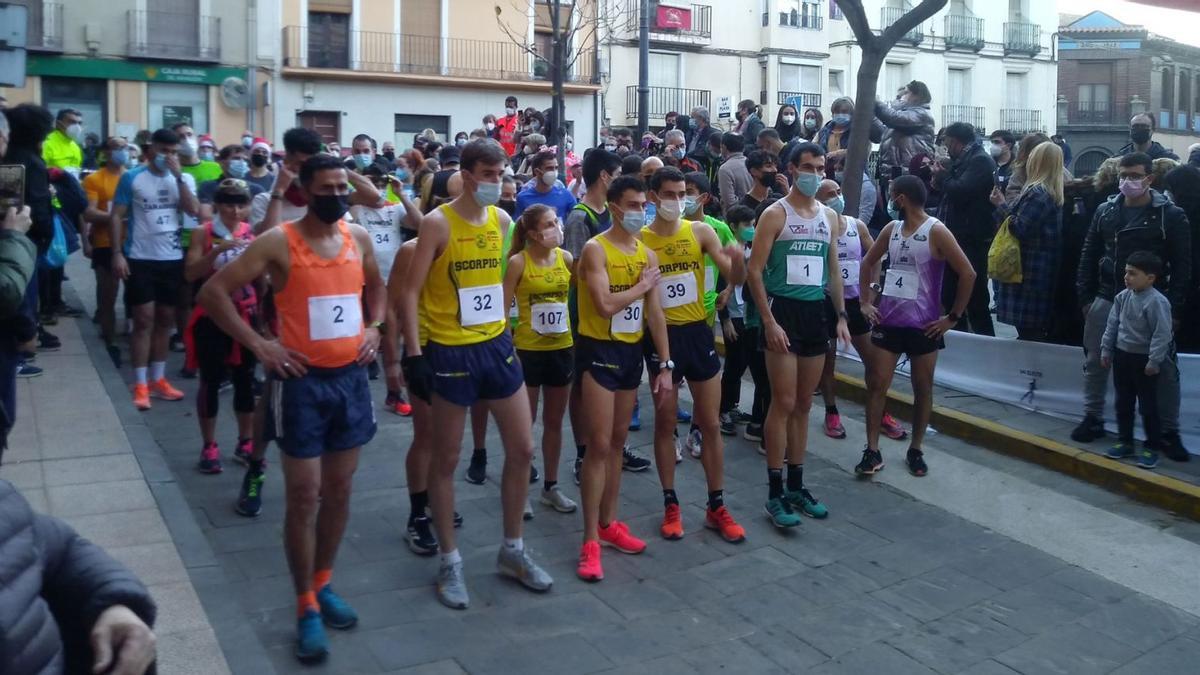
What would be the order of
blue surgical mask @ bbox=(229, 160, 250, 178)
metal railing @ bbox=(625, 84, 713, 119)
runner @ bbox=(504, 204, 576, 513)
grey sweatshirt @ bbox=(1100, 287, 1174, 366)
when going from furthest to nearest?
metal railing @ bbox=(625, 84, 713, 119) < blue surgical mask @ bbox=(229, 160, 250, 178) < grey sweatshirt @ bbox=(1100, 287, 1174, 366) < runner @ bbox=(504, 204, 576, 513)

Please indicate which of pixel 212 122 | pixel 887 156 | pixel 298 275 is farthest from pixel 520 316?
pixel 212 122

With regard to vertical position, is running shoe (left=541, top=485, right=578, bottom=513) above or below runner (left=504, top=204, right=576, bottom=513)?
below

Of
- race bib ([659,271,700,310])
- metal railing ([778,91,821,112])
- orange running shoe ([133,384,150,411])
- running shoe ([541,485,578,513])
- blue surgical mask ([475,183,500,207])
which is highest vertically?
metal railing ([778,91,821,112])

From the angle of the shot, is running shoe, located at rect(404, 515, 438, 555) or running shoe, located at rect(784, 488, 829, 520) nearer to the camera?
running shoe, located at rect(404, 515, 438, 555)

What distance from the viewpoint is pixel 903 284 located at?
746 centimetres

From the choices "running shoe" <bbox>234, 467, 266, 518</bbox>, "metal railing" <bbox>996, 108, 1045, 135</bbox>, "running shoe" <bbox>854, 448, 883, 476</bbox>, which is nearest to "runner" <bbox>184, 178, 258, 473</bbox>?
"running shoe" <bbox>234, 467, 266, 518</bbox>

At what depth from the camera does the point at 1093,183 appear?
905 centimetres

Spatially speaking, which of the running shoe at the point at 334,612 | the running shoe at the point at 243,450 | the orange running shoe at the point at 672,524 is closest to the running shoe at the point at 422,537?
the running shoe at the point at 334,612

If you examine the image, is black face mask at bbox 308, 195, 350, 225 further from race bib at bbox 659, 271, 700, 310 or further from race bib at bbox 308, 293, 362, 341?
race bib at bbox 659, 271, 700, 310

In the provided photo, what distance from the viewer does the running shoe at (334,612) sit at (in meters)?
4.96

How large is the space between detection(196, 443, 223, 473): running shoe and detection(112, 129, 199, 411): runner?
1.90 metres

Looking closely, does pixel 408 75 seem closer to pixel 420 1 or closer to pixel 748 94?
pixel 420 1

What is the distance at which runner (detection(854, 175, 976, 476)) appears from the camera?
24.2 ft

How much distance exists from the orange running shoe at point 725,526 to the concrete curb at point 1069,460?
8.74ft
